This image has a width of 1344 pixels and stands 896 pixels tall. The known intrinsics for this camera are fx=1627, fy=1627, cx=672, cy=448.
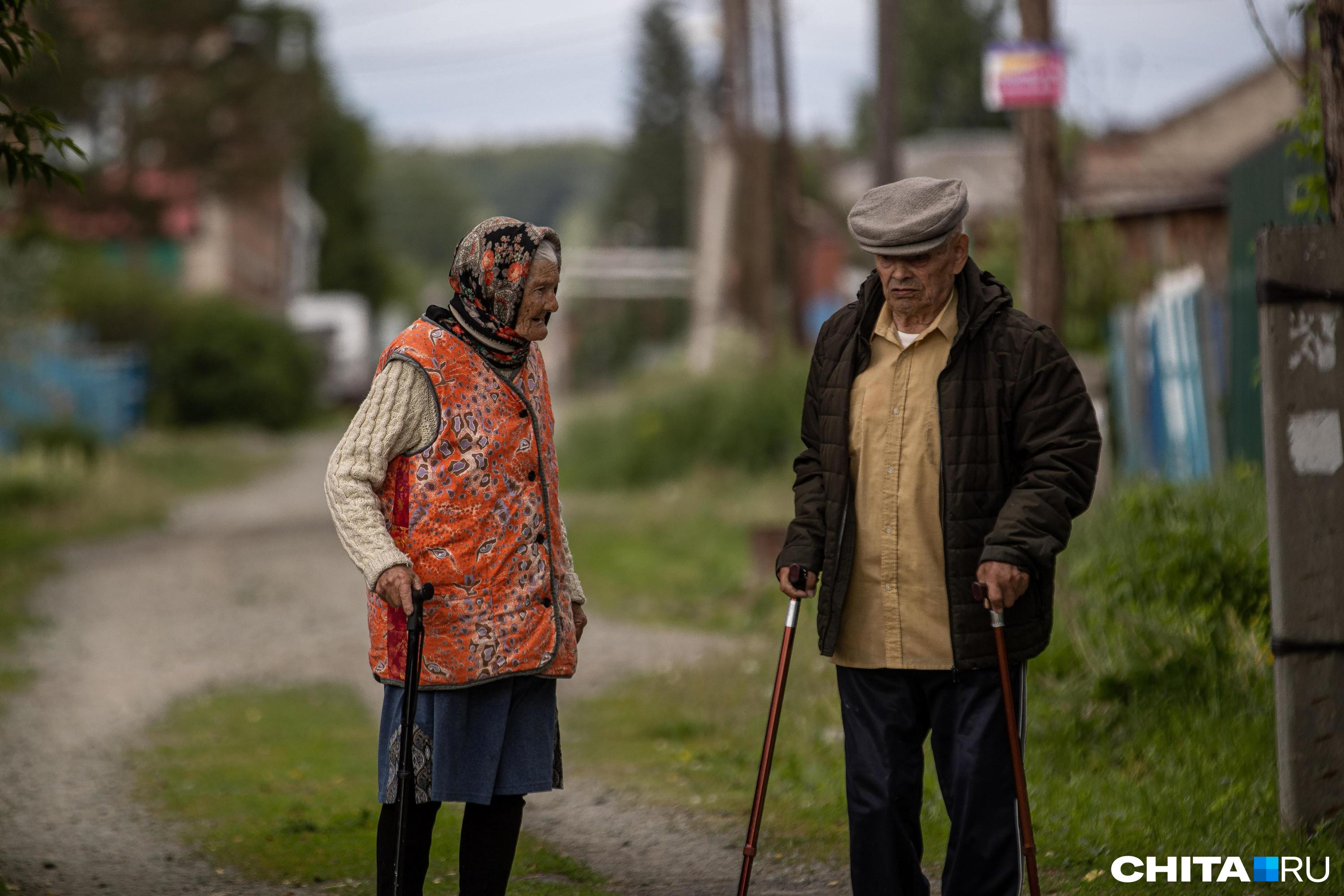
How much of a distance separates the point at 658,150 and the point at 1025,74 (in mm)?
65247

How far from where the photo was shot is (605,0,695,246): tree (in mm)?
71438

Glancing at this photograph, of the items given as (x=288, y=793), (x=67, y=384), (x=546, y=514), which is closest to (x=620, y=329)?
(x=67, y=384)

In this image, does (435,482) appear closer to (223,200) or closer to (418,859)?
(418,859)

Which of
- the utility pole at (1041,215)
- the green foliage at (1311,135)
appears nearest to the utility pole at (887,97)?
the utility pole at (1041,215)

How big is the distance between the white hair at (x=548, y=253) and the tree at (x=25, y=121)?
1.68 metres

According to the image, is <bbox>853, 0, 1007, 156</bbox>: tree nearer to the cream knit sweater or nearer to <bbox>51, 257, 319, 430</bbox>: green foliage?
<bbox>51, 257, 319, 430</bbox>: green foliage

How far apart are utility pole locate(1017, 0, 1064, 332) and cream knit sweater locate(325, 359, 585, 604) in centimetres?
708

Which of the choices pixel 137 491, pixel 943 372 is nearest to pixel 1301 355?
pixel 943 372

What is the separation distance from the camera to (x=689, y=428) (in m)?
18.9

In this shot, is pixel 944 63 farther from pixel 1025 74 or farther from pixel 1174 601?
pixel 1174 601

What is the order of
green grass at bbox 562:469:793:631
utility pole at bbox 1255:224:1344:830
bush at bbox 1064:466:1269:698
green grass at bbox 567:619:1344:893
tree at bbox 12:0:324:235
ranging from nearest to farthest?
utility pole at bbox 1255:224:1344:830 → green grass at bbox 567:619:1344:893 → bush at bbox 1064:466:1269:698 → green grass at bbox 562:469:793:631 → tree at bbox 12:0:324:235

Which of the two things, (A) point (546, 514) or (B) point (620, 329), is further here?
(B) point (620, 329)

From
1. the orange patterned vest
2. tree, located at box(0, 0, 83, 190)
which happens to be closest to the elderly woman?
the orange patterned vest

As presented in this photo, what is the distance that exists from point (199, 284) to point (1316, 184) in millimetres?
37595
